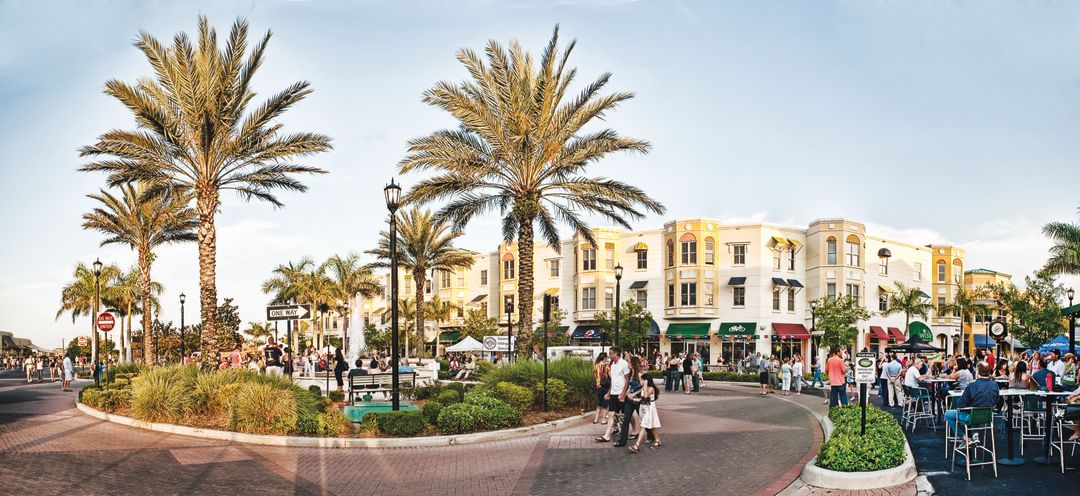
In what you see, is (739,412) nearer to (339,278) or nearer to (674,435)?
(674,435)

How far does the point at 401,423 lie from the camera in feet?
48.9

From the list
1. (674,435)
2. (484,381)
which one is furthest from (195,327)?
(674,435)

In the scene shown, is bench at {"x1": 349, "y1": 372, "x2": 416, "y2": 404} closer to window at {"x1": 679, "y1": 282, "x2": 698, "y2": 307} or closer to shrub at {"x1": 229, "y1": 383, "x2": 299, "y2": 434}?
shrub at {"x1": 229, "y1": 383, "x2": 299, "y2": 434}

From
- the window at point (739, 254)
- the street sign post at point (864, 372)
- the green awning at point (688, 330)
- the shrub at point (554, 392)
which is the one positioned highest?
the window at point (739, 254)

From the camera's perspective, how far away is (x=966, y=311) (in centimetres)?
5869

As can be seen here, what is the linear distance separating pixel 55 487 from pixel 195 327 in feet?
230

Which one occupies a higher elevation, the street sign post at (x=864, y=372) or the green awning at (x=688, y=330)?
the street sign post at (x=864, y=372)

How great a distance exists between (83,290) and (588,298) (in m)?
41.9

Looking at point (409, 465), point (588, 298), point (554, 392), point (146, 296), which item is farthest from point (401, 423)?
point (588, 298)

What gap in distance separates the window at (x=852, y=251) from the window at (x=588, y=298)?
17.8m

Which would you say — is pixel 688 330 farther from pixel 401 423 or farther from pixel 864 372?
pixel 864 372

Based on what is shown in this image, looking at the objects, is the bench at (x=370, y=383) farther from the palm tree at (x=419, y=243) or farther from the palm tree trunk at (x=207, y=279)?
the palm tree at (x=419, y=243)

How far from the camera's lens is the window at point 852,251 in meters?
54.5

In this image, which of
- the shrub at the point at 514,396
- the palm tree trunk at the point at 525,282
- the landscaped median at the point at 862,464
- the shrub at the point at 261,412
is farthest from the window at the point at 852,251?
the shrub at the point at 261,412
